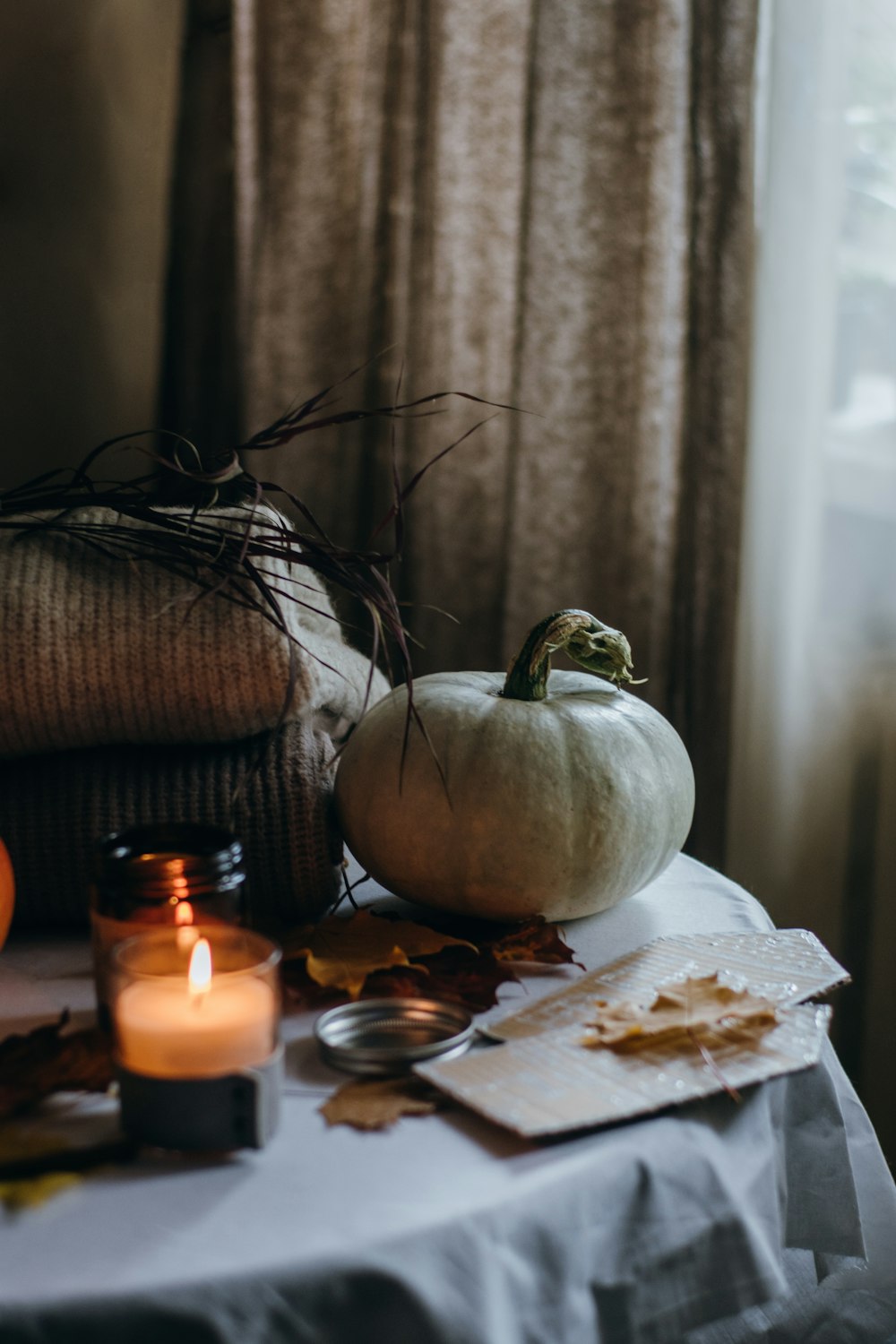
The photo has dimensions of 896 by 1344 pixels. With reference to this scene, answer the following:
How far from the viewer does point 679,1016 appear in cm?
62

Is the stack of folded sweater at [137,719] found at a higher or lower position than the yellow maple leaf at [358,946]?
higher

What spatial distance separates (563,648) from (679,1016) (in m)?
0.30

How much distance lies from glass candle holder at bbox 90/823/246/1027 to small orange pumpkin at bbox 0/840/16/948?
0.09m

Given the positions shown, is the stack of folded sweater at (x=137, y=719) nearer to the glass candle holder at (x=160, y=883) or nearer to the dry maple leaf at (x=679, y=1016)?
the glass candle holder at (x=160, y=883)

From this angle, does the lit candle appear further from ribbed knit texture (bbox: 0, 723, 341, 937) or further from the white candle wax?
ribbed knit texture (bbox: 0, 723, 341, 937)

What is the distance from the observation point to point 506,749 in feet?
2.51

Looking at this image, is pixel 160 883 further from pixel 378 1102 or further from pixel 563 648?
pixel 563 648

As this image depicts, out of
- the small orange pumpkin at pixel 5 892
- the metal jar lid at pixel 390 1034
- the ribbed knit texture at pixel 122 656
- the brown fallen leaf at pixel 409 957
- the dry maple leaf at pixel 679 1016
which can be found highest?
the ribbed knit texture at pixel 122 656

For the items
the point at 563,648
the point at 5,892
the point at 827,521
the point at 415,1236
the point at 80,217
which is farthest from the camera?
the point at 80,217

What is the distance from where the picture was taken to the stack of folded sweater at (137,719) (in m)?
0.79

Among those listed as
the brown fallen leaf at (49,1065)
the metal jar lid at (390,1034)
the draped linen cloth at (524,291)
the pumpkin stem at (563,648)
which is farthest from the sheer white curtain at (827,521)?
the brown fallen leaf at (49,1065)

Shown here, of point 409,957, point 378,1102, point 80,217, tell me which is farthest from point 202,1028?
point 80,217

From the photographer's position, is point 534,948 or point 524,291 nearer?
point 534,948

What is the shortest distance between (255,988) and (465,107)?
139 cm
